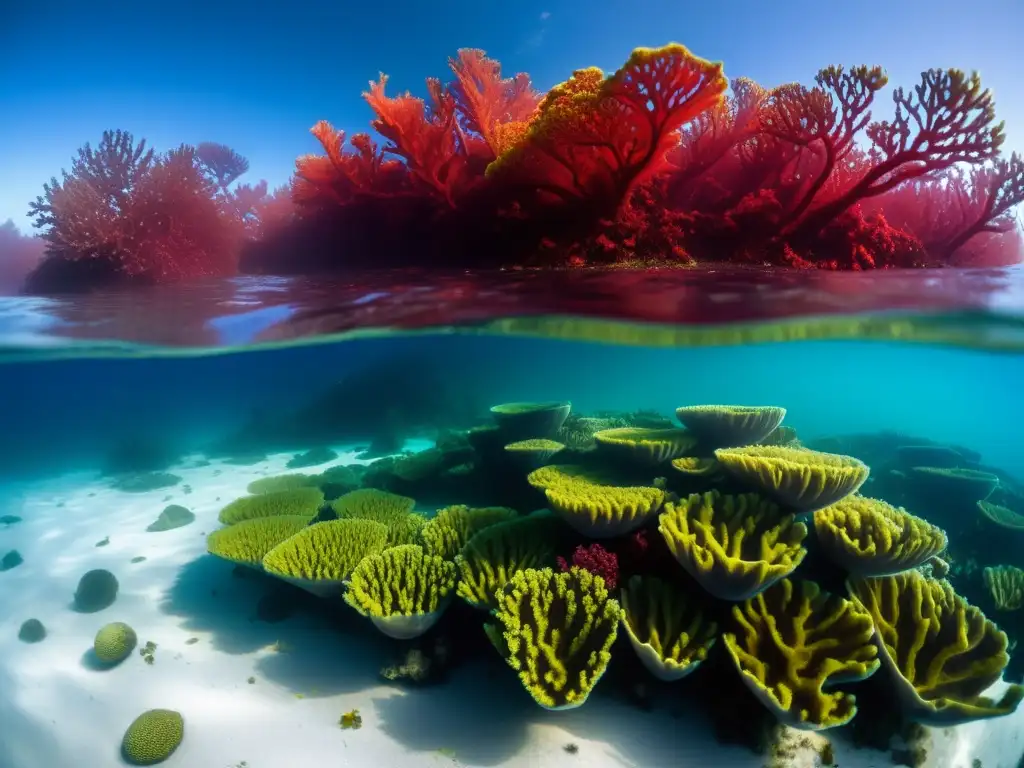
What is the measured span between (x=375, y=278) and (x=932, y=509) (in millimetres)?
9965

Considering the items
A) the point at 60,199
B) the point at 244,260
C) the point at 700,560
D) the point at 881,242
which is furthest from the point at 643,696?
the point at 60,199

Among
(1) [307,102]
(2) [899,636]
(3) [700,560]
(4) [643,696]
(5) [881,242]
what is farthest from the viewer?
(5) [881,242]

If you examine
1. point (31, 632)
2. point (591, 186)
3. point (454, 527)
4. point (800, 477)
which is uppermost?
point (591, 186)

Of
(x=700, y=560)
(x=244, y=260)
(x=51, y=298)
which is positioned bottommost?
(x=700, y=560)

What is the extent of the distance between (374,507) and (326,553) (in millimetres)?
1547

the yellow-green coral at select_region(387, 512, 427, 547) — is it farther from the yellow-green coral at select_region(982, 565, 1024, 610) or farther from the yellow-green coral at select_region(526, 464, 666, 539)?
the yellow-green coral at select_region(982, 565, 1024, 610)

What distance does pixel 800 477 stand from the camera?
4.00 m

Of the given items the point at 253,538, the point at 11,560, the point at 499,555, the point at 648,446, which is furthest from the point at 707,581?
the point at 11,560

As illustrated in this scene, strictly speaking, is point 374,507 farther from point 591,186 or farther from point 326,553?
point 591,186

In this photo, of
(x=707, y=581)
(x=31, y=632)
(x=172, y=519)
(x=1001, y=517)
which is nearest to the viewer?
(x=707, y=581)

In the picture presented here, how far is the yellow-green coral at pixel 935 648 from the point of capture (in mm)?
3496

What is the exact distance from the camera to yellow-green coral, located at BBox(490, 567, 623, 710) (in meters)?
3.55

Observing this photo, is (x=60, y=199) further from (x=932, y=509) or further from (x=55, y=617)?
(x=932, y=509)

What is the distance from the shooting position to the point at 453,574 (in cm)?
450
